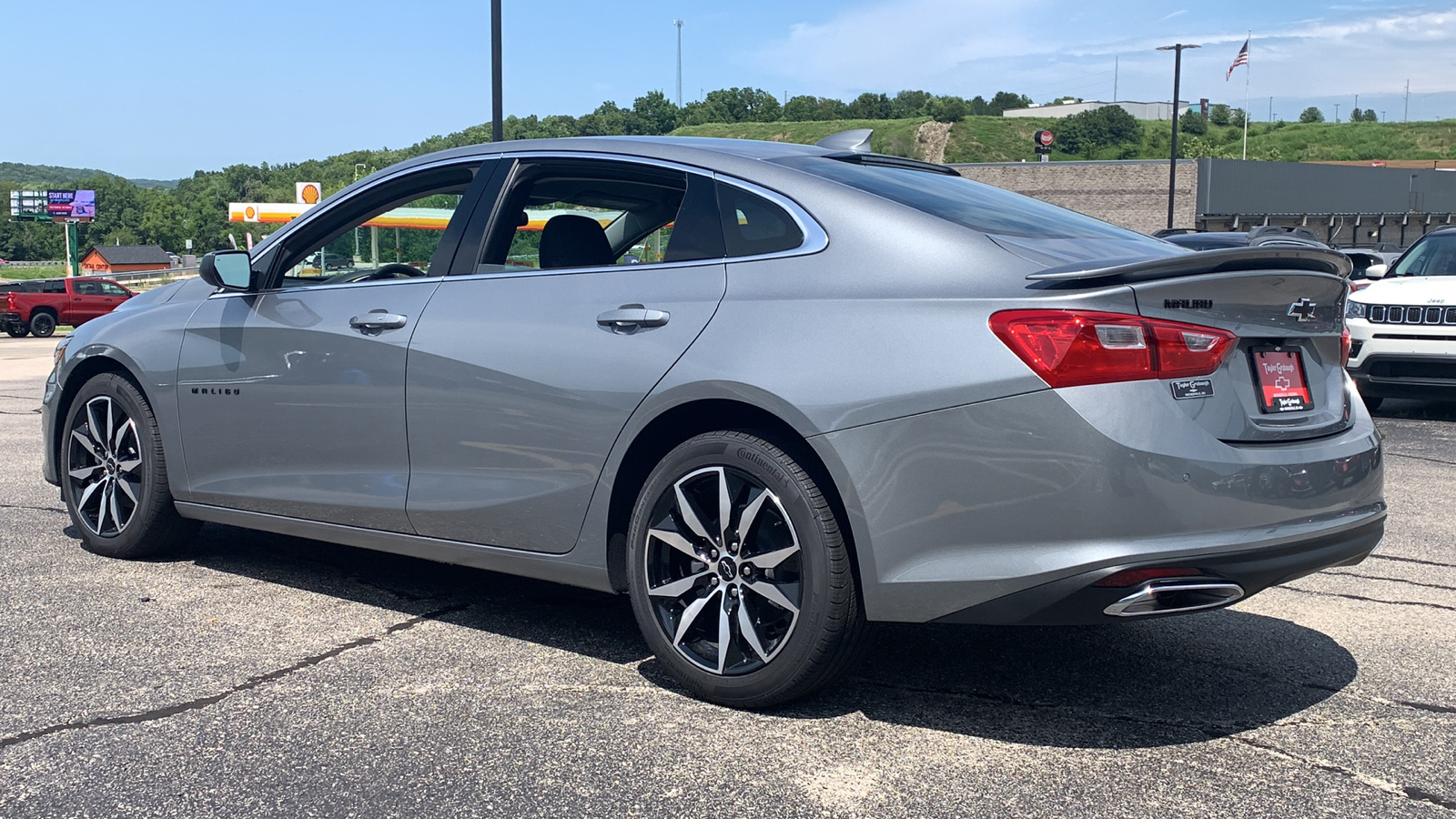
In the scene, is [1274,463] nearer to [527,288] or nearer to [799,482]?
[799,482]

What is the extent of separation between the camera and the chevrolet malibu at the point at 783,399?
3107 mm

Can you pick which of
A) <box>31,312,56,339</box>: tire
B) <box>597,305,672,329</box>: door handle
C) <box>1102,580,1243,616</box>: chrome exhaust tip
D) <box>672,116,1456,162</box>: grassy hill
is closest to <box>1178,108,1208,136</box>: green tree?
<box>672,116,1456,162</box>: grassy hill

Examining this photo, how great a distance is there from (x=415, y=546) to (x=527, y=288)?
3.23ft

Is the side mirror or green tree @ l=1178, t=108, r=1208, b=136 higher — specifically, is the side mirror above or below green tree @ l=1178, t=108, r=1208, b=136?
below

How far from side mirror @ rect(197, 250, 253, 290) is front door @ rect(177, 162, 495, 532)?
0.07m


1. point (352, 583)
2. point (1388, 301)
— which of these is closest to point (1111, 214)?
point (1388, 301)

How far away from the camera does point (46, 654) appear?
13.4 feet

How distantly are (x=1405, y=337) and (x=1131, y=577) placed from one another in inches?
347

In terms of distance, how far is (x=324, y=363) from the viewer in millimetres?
4547

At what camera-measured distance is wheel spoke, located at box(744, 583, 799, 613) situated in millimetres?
3422

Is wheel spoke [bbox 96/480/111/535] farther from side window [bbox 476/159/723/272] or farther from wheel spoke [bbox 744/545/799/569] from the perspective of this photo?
wheel spoke [bbox 744/545/799/569]

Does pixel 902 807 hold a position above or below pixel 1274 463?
below

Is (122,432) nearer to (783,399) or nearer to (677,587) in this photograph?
(677,587)

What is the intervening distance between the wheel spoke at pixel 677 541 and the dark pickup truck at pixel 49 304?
34.2m
